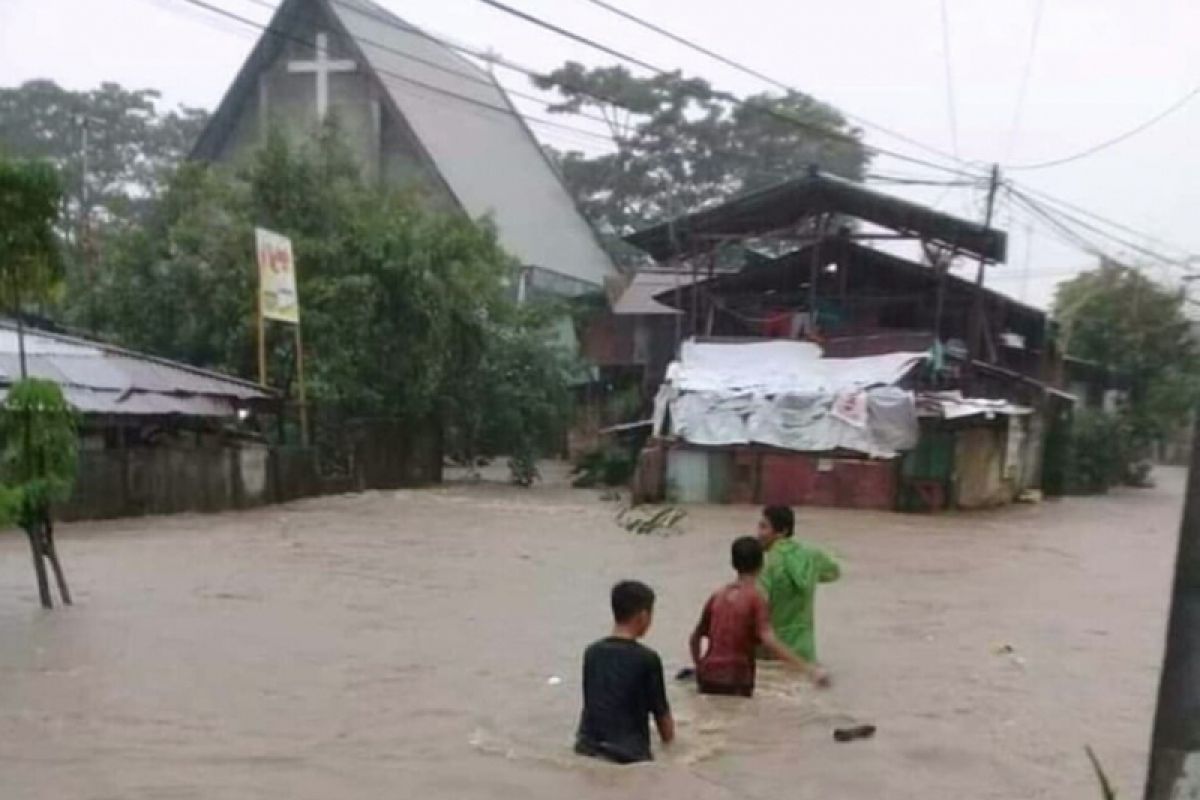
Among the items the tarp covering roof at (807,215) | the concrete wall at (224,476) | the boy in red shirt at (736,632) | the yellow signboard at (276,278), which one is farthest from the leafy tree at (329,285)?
the boy in red shirt at (736,632)

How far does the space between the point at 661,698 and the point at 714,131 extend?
143 feet

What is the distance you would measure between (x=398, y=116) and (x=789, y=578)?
1147 inches

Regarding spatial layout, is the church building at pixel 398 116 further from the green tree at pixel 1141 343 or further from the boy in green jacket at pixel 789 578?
the boy in green jacket at pixel 789 578

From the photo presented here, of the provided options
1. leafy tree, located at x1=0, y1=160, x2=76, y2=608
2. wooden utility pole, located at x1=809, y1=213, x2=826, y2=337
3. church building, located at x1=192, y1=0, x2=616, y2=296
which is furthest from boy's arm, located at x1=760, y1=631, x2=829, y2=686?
church building, located at x1=192, y1=0, x2=616, y2=296

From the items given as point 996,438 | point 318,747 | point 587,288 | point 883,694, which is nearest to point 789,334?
point 996,438

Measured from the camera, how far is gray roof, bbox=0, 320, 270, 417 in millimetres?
20781

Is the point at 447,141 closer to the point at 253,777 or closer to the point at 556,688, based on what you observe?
the point at 556,688

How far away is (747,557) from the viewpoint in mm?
8961

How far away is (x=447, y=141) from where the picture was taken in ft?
127

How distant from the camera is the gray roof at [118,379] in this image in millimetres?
20781

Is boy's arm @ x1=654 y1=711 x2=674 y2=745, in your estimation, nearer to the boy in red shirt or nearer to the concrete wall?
the boy in red shirt

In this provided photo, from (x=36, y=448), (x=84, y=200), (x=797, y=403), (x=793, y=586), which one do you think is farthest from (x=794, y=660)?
(x=84, y=200)

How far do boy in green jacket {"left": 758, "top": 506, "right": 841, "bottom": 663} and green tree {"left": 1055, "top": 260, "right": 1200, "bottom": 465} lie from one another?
30363mm

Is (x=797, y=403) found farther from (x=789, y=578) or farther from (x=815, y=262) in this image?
(x=789, y=578)
